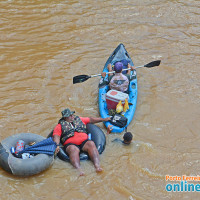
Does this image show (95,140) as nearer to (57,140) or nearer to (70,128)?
(70,128)

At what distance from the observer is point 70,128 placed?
19.5 ft

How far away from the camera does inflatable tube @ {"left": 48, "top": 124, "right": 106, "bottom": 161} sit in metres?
5.74

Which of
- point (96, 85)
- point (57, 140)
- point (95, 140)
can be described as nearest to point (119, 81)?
point (96, 85)

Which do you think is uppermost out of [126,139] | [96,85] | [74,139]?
[96,85]

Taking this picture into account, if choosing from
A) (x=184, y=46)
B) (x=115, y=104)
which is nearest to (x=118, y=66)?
(x=115, y=104)

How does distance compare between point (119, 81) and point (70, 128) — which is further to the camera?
point (119, 81)

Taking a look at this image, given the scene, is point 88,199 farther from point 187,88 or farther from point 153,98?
point 187,88

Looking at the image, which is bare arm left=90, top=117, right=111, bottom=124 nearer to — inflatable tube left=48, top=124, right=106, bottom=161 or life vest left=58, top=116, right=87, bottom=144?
inflatable tube left=48, top=124, right=106, bottom=161

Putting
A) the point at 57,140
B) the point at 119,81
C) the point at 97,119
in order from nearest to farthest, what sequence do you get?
the point at 57,140 < the point at 97,119 < the point at 119,81

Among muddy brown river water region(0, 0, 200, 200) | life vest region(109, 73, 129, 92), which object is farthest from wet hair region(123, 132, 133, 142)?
life vest region(109, 73, 129, 92)

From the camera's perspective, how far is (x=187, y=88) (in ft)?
26.1

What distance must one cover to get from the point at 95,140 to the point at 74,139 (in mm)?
410

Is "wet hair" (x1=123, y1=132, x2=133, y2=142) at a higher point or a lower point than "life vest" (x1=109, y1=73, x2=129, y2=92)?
lower

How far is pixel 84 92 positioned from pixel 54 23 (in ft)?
13.3
